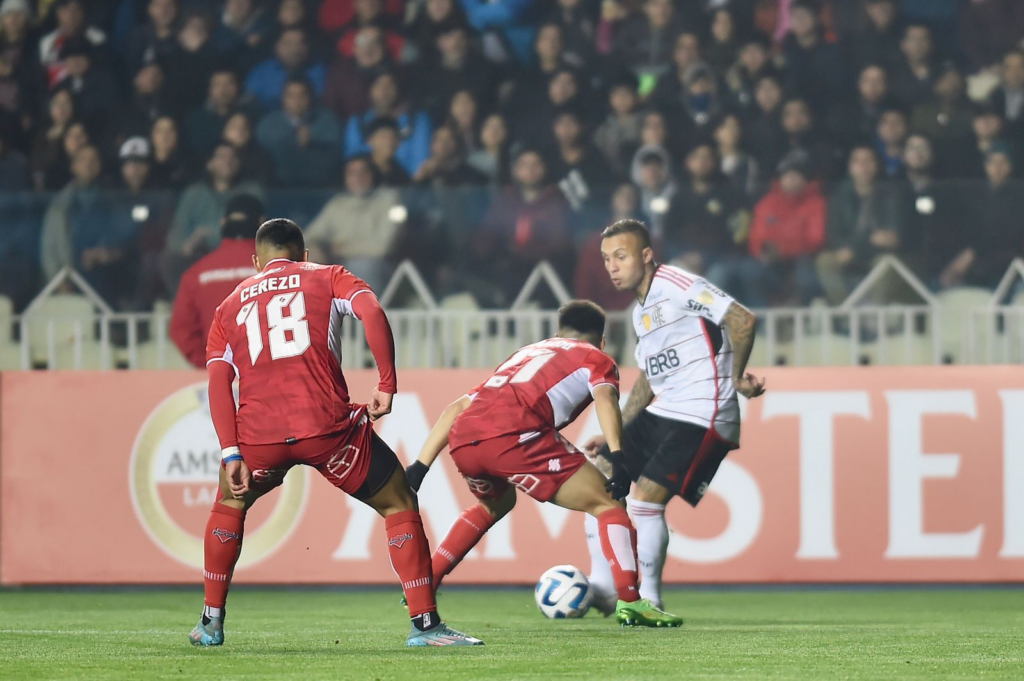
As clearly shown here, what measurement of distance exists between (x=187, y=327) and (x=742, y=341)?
3.95 meters

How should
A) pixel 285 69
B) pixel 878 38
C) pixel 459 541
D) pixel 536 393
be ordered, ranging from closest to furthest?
pixel 536 393 → pixel 459 541 → pixel 878 38 → pixel 285 69

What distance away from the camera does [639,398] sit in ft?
25.0

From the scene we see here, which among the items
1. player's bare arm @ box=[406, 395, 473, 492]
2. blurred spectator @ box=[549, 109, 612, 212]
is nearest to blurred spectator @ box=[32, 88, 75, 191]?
blurred spectator @ box=[549, 109, 612, 212]

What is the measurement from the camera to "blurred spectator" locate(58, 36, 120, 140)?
12.4 m

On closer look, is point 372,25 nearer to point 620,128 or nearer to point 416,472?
point 620,128

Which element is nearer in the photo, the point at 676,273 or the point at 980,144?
the point at 676,273

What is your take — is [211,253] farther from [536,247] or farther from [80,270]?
[536,247]

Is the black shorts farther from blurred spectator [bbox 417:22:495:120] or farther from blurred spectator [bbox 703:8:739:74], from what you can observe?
blurred spectator [bbox 703:8:739:74]

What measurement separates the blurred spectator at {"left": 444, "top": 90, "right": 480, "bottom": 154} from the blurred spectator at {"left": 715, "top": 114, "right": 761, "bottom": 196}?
1.92 metres

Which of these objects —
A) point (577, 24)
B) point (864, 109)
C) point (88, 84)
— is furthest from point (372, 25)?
point (864, 109)

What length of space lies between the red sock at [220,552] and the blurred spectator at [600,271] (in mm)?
5203

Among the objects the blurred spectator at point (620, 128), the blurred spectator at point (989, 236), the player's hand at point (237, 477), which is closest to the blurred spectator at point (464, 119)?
the blurred spectator at point (620, 128)

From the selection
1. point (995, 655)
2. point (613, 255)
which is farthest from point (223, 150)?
point (995, 655)

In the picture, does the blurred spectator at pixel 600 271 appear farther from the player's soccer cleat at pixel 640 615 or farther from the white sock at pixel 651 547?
the player's soccer cleat at pixel 640 615
